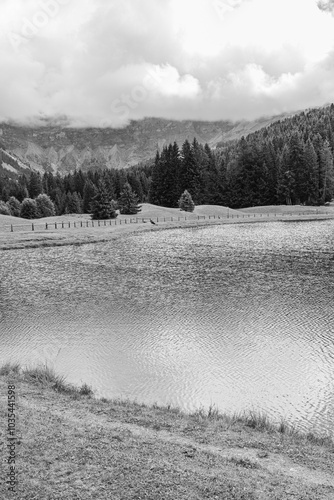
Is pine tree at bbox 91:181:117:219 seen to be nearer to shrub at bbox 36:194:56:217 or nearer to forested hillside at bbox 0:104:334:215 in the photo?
forested hillside at bbox 0:104:334:215

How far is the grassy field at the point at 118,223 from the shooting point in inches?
2522

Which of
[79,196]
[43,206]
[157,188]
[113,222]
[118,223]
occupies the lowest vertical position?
[118,223]

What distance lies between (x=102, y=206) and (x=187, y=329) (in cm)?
7982

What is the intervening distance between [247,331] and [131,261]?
2534 centimetres

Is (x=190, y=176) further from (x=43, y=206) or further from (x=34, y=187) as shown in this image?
(x=34, y=187)

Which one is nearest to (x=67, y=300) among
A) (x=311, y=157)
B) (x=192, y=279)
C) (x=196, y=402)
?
(x=192, y=279)

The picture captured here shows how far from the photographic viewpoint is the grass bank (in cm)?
754

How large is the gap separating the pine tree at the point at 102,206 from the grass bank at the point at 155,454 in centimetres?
8698

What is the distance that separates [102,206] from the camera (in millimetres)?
97938

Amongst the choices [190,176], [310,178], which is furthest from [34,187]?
[310,178]

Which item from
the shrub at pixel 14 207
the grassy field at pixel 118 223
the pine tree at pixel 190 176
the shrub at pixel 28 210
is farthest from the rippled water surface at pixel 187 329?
the shrub at pixel 14 207

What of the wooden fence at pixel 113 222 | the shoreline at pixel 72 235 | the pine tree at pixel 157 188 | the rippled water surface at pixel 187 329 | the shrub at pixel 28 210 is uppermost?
the pine tree at pixel 157 188

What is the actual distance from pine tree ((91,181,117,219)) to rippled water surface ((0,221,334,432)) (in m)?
56.6

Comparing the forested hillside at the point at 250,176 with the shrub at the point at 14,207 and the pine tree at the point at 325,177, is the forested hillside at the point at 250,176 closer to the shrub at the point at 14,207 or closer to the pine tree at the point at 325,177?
the pine tree at the point at 325,177
